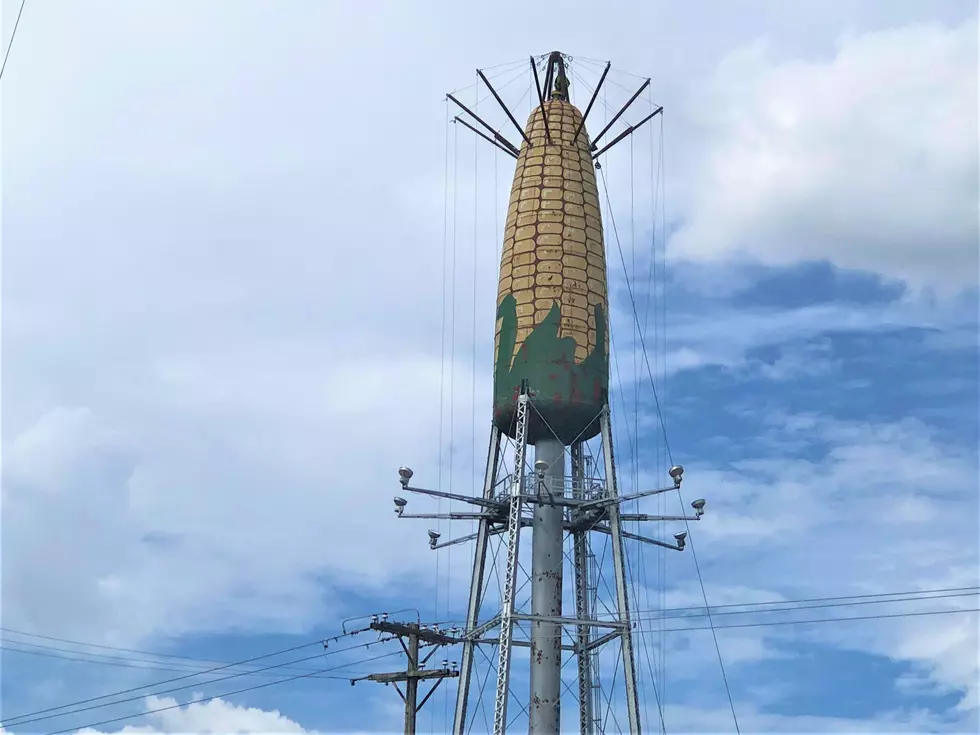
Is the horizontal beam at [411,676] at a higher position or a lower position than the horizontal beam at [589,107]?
lower

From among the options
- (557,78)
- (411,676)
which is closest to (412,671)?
(411,676)

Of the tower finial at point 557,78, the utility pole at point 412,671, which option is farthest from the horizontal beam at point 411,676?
the tower finial at point 557,78

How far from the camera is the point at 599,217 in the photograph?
57062mm

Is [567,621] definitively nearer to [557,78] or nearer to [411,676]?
[411,676]

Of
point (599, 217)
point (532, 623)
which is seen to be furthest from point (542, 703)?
point (599, 217)

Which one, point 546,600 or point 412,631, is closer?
point 546,600

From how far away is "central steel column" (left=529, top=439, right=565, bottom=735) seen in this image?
50.6m

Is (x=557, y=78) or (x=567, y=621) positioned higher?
(x=557, y=78)

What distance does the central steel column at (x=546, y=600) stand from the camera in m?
50.6

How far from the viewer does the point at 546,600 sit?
51125 millimetres

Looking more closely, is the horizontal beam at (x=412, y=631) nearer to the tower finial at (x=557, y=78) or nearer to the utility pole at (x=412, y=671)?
the utility pole at (x=412, y=671)

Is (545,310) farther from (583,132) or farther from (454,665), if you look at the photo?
(454,665)

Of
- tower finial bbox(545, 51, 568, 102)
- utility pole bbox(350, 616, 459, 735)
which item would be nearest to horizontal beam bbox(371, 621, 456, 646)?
utility pole bbox(350, 616, 459, 735)

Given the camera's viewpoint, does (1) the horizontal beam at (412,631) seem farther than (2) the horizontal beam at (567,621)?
Yes
